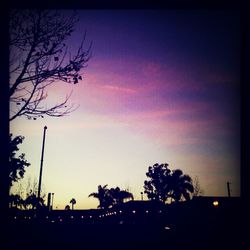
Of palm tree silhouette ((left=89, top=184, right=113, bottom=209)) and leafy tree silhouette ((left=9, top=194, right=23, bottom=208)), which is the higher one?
leafy tree silhouette ((left=9, top=194, right=23, bottom=208))

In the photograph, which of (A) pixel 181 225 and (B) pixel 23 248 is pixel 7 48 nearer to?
(B) pixel 23 248

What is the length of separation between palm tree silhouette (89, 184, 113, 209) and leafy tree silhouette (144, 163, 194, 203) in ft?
27.5

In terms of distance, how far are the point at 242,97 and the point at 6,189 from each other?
329 centimetres

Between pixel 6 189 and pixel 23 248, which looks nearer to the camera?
pixel 6 189

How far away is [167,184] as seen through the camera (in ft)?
115

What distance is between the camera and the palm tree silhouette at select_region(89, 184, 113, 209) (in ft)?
156

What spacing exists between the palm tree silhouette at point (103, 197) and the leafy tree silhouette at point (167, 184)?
8392 mm

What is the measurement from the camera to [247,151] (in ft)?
13.3

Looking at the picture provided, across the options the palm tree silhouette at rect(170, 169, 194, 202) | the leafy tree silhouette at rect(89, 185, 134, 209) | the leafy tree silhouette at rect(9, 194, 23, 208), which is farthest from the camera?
the leafy tree silhouette at rect(89, 185, 134, 209)

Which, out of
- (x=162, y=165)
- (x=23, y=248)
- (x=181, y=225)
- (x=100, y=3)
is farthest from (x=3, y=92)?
(x=162, y=165)

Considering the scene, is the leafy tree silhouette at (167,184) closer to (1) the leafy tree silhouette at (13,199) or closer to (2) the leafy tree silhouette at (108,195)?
(2) the leafy tree silhouette at (108,195)

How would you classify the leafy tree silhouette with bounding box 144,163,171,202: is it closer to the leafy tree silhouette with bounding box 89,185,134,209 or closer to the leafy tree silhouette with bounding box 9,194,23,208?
the leafy tree silhouette with bounding box 89,185,134,209

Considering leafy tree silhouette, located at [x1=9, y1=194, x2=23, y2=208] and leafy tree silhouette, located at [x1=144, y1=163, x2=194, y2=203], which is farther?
leafy tree silhouette, located at [x1=144, y1=163, x2=194, y2=203]

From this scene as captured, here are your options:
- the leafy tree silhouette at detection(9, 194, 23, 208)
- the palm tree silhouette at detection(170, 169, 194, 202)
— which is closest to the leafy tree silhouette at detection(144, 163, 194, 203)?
the palm tree silhouette at detection(170, 169, 194, 202)
